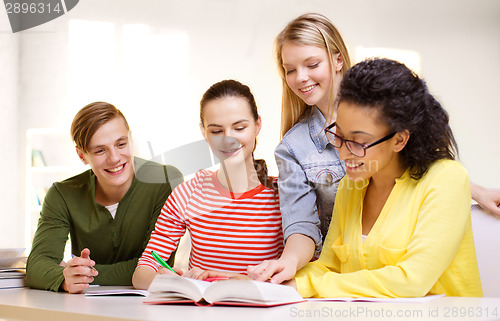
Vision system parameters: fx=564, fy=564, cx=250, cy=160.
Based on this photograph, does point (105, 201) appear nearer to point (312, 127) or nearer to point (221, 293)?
point (312, 127)

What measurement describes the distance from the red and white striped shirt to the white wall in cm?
278

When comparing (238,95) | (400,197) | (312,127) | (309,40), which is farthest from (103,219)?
(400,197)

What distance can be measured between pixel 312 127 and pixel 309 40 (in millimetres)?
250

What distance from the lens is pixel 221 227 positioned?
1606 mm

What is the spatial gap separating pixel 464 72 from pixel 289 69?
300 centimetres

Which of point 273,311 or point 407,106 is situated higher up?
point 407,106

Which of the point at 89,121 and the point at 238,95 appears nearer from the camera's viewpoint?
the point at 238,95

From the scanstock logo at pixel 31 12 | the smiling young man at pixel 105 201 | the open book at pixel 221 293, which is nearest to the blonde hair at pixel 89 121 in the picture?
the smiling young man at pixel 105 201

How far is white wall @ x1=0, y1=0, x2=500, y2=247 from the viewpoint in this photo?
419 cm

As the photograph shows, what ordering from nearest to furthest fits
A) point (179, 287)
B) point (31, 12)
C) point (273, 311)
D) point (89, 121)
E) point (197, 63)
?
point (273, 311), point (179, 287), point (89, 121), point (197, 63), point (31, 12)

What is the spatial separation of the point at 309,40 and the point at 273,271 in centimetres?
70

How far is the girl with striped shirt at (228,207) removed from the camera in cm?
156

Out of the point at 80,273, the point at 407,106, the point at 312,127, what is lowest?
the point at 80,273

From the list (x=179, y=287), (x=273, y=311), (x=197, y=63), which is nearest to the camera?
(x=273, y=311)
